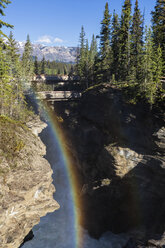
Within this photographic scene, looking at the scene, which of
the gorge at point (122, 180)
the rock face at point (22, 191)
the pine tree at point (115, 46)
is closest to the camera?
the rock face at point (22, 191)

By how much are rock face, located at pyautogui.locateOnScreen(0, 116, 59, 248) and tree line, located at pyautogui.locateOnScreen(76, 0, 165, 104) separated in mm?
19929

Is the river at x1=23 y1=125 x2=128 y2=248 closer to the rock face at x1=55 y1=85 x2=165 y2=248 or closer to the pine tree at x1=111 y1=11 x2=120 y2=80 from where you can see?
the rock face at x1=55 y1=85 x2=165 y2=248

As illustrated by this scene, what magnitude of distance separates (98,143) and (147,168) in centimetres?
999

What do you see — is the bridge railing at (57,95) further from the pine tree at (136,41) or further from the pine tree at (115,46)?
the pine tree at (136,41)

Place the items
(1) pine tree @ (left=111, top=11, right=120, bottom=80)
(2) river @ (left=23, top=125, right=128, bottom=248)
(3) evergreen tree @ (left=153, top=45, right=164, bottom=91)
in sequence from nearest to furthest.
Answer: (2) river @ (left=23, top=125, right=128, bottom=248) < (3) evergreen tree @ (left=153, top=45, right=164, bottom=91) < (1) pine tree @ (left=111, top=11, right=120, bottom=80)

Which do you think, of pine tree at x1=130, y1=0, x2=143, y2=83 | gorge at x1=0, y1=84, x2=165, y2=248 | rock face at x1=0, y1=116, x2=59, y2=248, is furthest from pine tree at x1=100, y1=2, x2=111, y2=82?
rock face at x1=0, y1=116, x2=59, y2=248

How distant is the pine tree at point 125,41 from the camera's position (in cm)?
3857

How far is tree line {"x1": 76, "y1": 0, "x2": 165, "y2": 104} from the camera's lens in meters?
28.7

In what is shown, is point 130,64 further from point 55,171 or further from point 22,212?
point 22,212

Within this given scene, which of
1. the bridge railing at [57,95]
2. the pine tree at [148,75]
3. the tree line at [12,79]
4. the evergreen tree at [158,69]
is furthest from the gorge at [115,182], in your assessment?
the tree line at [12,79]

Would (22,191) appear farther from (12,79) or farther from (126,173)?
(12,79)

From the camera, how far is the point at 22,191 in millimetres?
13562

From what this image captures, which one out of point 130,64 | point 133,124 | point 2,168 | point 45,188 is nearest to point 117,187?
point 133,124

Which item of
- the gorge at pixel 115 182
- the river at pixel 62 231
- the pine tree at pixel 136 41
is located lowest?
the river at pixel 62 231
